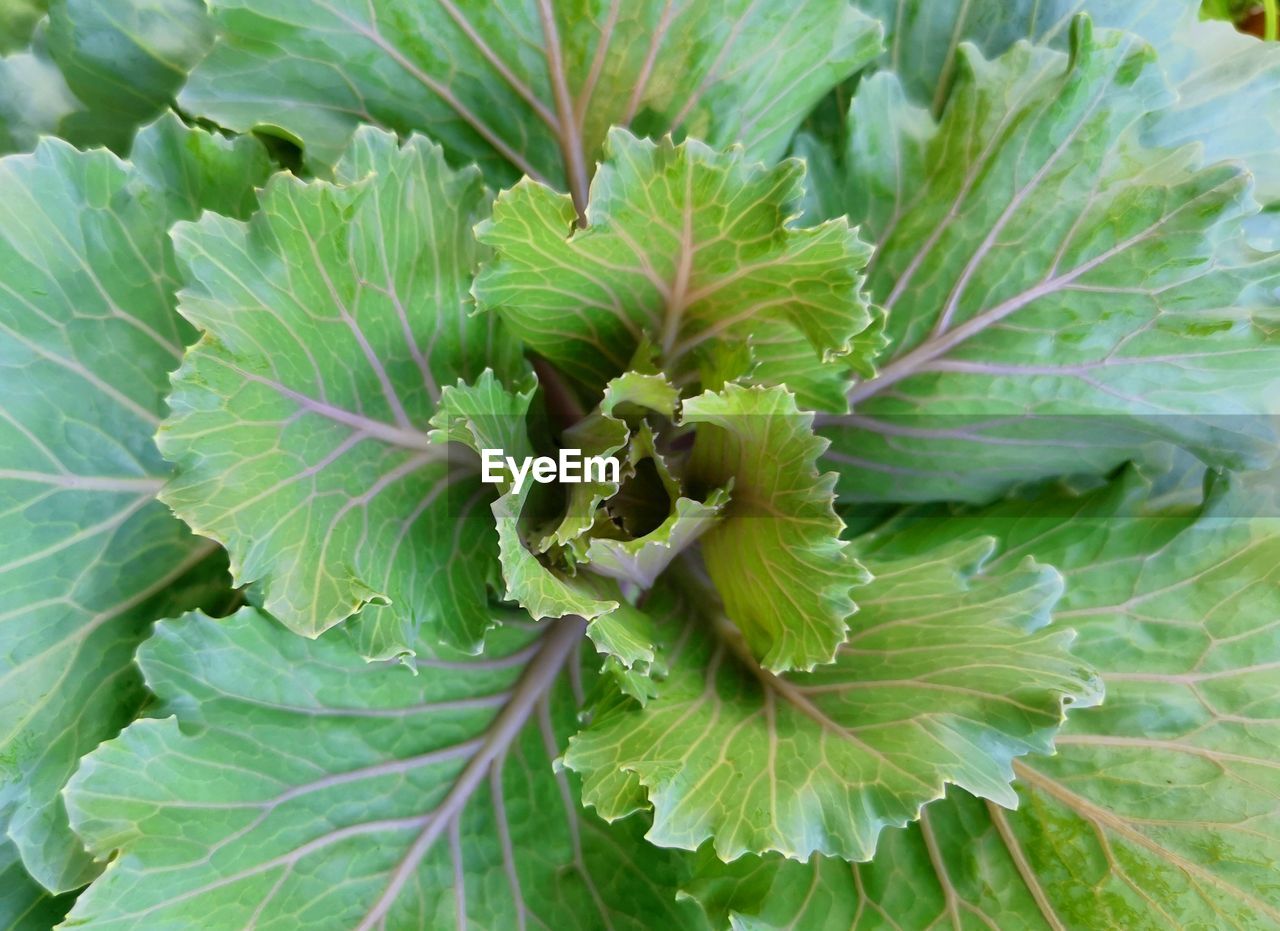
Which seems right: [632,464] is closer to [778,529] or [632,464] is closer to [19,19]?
[778,529]

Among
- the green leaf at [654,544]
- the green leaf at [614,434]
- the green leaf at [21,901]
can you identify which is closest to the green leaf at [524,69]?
the green leaf at [614,434]

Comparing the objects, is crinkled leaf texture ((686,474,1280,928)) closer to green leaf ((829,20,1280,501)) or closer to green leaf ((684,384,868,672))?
green leaf ((829,20,1280,501))

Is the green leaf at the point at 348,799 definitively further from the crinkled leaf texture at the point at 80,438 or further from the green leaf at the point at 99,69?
the green leaf at the point at 99,69

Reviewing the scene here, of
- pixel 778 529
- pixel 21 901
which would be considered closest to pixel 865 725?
pixel 778 529

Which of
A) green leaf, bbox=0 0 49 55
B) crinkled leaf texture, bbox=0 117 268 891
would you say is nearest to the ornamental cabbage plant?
crinkled leaf texture, bbox=0 117 268 891

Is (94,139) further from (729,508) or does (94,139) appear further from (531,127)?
(729,508)

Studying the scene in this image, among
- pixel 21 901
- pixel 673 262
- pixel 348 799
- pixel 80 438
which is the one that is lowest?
pixel 21 901
